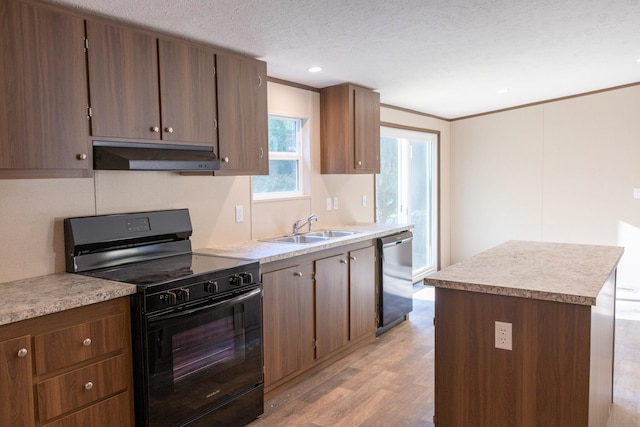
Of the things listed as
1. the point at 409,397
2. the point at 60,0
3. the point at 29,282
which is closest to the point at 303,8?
the point at 60,0

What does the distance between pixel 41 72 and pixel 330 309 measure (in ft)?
7.81

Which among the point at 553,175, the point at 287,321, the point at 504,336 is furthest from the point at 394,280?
the point at 553,175

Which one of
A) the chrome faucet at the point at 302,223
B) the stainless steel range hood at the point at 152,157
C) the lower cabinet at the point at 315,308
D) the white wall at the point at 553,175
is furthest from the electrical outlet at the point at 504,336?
the white wall at the point at 553,175

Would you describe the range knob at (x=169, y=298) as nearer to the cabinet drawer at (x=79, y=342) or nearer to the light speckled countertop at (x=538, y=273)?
the cabinet drawer at (x=79, y=342)

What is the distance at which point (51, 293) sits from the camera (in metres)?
2.12

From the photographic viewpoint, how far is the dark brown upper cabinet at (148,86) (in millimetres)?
2432

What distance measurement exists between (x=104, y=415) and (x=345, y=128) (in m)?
2.90

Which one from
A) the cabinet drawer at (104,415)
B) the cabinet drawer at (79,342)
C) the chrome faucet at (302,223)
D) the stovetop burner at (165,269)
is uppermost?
the chrome faucet at (302,223)

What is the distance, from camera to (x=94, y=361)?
212 centimetres

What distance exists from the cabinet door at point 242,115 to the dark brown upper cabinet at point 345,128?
1.03 m

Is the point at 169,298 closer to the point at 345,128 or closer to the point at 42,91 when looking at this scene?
the point at 42,91

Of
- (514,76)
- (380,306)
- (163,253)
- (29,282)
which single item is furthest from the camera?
(514,76)

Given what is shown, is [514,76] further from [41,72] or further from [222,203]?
[41,72]

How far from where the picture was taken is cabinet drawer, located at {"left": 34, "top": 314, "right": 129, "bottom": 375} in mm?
1946
